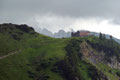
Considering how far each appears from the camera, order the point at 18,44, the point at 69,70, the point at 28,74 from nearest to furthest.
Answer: the point at 28,74
the point at 69,70
the point at 18,44

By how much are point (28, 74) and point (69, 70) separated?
35.1 metres

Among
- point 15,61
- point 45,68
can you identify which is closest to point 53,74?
point 45,68

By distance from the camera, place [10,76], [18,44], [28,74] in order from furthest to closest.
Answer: [18,44], [28,74], [10,76]

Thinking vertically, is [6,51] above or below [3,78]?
above

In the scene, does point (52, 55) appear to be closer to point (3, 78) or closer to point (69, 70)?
point (69, 70)

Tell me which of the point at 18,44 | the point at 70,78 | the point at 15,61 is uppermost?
the point at 18,44

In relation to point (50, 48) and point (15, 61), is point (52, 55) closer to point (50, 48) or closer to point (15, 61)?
point (50, 48)

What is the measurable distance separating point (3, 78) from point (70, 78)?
54735 mm

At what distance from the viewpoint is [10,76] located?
4685 inches

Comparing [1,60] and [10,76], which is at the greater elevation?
[1,60]

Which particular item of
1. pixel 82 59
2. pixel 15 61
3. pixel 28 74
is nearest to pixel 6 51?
pixel 15 61

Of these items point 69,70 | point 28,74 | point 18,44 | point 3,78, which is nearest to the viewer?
point 3,78

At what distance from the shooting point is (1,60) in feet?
453

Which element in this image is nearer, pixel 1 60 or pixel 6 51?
pixel 1 60
